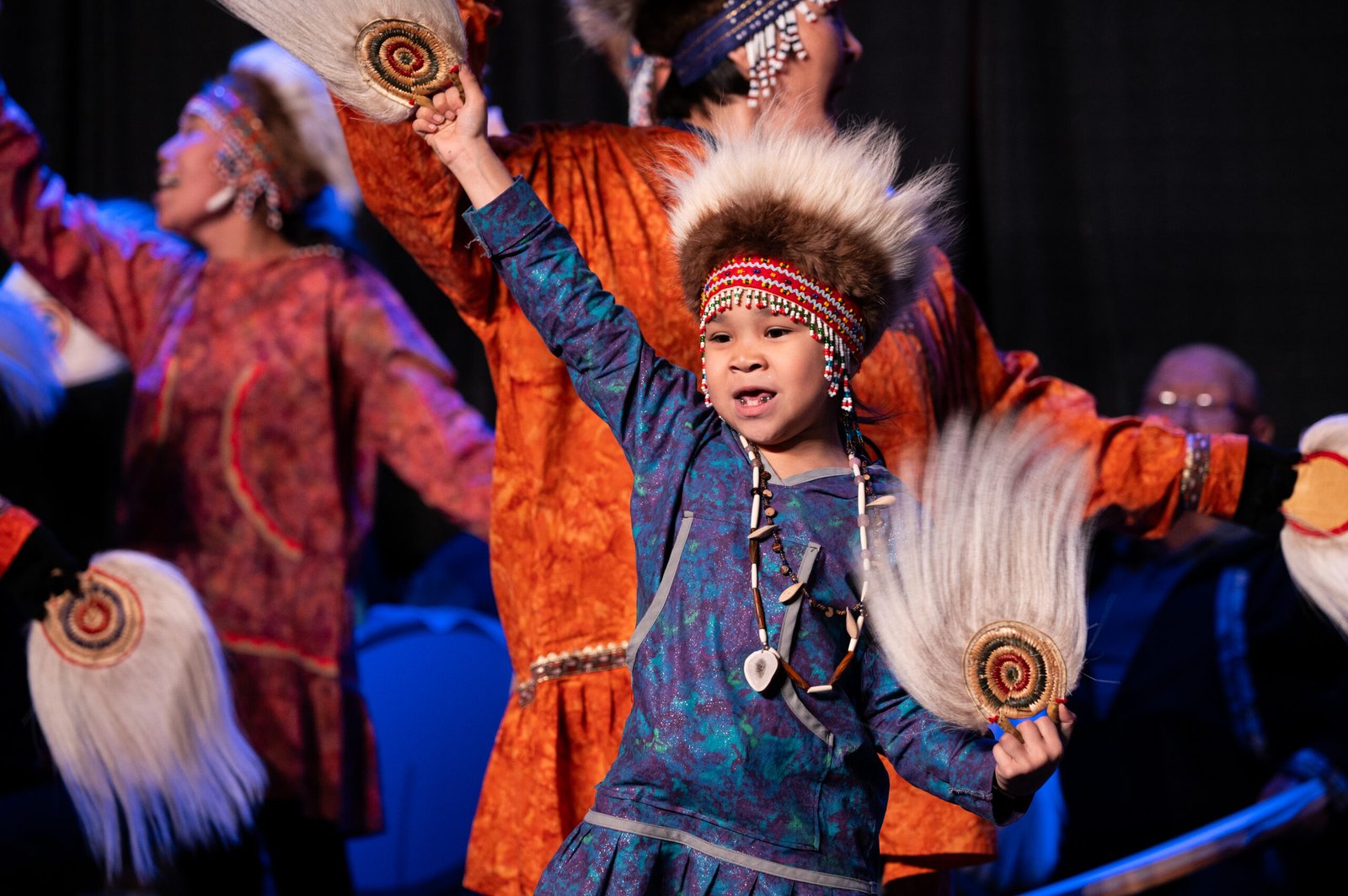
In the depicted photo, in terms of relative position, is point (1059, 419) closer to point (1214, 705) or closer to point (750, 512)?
point (750, 512)

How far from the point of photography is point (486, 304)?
191 centimetres

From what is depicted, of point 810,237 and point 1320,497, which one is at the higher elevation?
point 810,237

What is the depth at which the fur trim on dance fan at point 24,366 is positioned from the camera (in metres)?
2.76

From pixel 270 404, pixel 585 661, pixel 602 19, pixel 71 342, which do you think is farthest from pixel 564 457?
pixel 71 342

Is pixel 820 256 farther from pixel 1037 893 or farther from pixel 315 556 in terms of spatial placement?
pixel 315 556

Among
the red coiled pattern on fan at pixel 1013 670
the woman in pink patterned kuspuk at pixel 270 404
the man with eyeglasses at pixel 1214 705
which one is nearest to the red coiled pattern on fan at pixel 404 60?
the red coiled pattern on fan at pixel 1013 670

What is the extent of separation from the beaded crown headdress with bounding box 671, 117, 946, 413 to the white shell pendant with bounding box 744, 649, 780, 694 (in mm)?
267

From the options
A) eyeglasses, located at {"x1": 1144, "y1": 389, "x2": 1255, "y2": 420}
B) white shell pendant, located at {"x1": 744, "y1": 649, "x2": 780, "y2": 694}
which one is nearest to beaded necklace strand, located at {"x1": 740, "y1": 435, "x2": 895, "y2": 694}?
white shell pendant, located at {"x1": 744, "y1": 649, "x2": 780, "y2": 694}

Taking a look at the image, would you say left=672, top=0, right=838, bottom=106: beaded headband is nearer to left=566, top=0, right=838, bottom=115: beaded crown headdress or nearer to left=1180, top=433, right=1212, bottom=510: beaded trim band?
left=566, top=0, right=838, bottom=115: beaded crown headdress

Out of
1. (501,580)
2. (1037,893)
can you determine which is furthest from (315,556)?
(1037,893)

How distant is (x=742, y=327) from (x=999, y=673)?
0.41 metres

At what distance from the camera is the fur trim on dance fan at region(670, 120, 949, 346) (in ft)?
4.94

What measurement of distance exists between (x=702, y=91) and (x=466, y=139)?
608 mm

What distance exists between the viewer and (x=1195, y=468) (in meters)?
2.02
